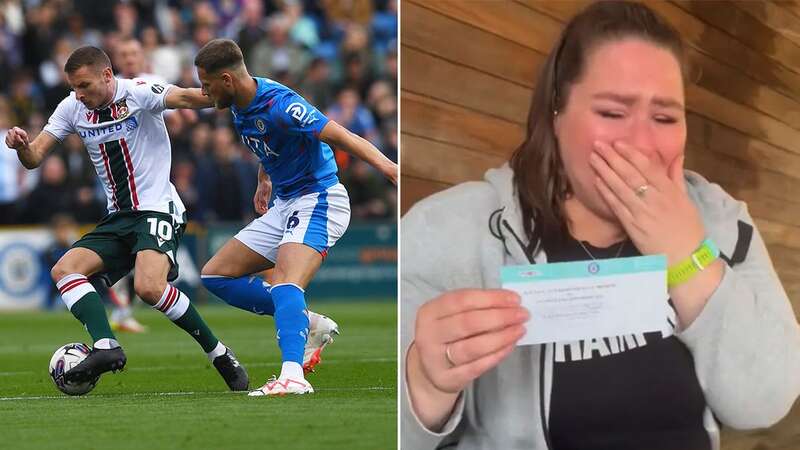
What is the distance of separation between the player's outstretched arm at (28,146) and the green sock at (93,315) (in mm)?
798

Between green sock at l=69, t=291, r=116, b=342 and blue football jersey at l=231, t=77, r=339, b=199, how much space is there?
3.73ft

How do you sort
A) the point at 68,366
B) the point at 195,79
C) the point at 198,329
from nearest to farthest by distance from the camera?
1. the point at 68,366
2. the point at 198,329
3. the point at 195,79

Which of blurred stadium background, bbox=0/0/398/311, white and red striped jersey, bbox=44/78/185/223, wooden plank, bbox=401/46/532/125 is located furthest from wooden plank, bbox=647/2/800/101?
blurred stadium background, bbox=0/0/398/311

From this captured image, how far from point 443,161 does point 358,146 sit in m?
2.23

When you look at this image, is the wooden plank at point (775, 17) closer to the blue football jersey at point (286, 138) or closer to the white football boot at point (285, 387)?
the blue football jersey at point (286, 138)

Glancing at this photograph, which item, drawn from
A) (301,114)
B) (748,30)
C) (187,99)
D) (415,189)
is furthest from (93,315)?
(748,30)

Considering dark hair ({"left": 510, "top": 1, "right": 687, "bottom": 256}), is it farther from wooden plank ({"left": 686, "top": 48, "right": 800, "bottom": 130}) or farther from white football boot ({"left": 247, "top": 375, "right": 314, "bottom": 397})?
white football boot ({"left": 247, "top": 375, "right": 314, "bottom": 397})

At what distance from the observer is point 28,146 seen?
7605mm

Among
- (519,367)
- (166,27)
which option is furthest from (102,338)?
(166,27)

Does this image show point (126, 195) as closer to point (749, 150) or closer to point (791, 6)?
point (749, 150)

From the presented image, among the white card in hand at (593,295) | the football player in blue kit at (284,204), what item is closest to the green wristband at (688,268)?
the white card in hand at (593,295)

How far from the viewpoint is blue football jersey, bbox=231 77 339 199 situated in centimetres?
720

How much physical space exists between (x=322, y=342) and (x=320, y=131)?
5.46ft

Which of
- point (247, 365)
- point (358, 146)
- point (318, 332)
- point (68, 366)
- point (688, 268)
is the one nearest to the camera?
point (688, 268)
